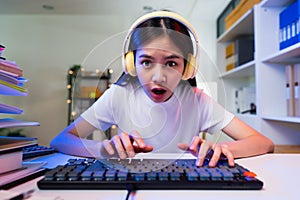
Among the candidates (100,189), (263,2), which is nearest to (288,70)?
(263,2)

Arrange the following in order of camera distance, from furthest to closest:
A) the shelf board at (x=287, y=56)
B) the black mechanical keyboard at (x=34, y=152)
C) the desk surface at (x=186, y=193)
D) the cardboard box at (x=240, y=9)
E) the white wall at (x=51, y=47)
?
1. the white wall at (x=51, y=47)
2. the cardboard box at (x=240, y=9)
3. the shelf board at (x=287, y=56)
4. the black mechanical keyboard at (x=34, y=152)
5. the desk surface at (x=186, y=193)

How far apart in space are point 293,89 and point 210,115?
94 cm

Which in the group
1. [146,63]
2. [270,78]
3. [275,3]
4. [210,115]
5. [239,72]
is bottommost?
[210,115]

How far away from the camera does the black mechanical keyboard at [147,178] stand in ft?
1.07

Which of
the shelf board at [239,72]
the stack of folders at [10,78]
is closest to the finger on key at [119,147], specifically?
the stack of folders at [10,78]

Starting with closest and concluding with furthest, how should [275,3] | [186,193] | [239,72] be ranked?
[186,193], [275,3], [239,72]

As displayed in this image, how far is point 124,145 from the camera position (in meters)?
0.45

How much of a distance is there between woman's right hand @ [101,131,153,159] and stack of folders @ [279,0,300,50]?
42.0 inches

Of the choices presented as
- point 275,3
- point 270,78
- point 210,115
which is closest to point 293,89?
point 270,78

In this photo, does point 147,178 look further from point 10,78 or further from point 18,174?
point 10,78

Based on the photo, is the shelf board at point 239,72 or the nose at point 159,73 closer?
the nose at point 159,73

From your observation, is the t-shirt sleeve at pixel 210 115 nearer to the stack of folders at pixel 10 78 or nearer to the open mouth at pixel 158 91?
the open mouth at pixel 158 91

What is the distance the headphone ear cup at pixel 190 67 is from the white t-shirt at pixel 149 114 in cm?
2

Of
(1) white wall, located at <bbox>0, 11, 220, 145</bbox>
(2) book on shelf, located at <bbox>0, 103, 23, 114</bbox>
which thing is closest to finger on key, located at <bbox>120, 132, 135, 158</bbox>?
(2) book on shelf, located at <bbox>0, 103, 23, 114</bbox>
